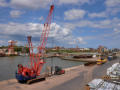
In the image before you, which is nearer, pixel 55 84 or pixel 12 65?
pixel 55 84

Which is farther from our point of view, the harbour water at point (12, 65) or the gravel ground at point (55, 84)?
the harbour water at point (12, 65)

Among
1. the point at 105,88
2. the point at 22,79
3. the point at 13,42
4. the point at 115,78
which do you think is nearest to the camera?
the point at 105,88

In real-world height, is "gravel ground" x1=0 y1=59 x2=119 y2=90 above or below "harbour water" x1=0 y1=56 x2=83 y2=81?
above

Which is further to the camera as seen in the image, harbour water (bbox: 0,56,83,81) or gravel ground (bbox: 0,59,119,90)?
harbour water (bbox: 0,56,83,81)

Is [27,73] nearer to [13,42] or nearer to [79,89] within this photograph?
[79,89]

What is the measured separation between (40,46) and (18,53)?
13657 centimetres

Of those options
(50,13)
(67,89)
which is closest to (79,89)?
(67,89)

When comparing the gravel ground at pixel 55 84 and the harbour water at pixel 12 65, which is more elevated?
the gravel ground at pixel 55 84

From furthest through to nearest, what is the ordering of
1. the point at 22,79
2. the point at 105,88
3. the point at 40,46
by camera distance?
the point at 40,46
the point at 22,79
the point at 105,88

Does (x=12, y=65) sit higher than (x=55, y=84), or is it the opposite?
(x=55, y=84)

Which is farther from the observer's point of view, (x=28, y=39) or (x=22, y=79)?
(x=28, y=39)

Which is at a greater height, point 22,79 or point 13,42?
point 13,42

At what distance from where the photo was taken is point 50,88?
1504cm

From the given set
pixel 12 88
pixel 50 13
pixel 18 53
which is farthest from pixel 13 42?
pixel 12 88
